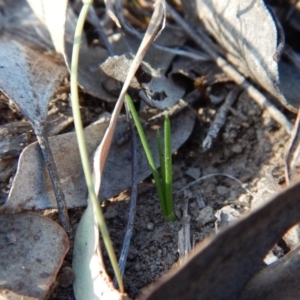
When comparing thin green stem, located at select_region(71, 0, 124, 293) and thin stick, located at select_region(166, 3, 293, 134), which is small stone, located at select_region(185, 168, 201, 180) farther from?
thin green stem, located at select_region(71, 0, 124, 293)

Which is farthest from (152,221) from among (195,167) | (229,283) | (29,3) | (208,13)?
(29,3)

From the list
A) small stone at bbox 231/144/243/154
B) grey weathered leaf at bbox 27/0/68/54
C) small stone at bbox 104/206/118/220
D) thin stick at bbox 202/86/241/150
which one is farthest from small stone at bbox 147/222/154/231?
grey weathered leaf at bbox 27/0/68/54

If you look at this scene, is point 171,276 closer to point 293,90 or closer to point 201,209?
point 201,209

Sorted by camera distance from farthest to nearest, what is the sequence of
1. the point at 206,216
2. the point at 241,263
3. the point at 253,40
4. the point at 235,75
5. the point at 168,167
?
the point at 235,75 < the point at 253,40 < the point at 206,216 < the point at 168,167 < the point at 241,263

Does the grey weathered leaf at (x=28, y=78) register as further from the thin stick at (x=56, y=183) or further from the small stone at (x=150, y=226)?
the small stone at (x=150, y=226)

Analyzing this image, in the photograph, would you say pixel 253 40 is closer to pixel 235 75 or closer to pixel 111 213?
pixel 235 75

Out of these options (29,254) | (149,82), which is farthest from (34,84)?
(29,254)
